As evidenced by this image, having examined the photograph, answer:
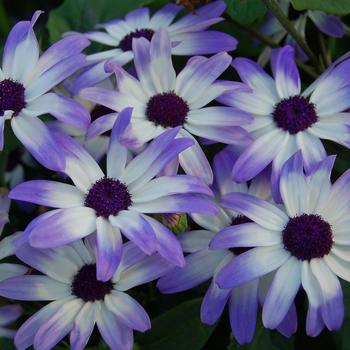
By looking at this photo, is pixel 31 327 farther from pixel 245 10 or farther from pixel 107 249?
pixel 245 10

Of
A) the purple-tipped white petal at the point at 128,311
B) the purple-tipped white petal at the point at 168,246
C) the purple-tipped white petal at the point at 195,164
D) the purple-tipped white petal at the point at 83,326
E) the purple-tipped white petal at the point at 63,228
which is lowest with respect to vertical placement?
the purple-tipped white petal at the point at 83,326

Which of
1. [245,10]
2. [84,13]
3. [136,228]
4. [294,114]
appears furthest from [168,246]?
[84,13]

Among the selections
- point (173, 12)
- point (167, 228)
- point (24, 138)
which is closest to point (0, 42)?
point (173, 12)

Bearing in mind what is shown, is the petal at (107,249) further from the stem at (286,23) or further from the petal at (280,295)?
the stem at (286,23)

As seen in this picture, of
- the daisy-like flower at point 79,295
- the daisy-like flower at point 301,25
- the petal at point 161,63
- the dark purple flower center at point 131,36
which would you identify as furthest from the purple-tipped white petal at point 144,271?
the daisy-like flower at point 301,25

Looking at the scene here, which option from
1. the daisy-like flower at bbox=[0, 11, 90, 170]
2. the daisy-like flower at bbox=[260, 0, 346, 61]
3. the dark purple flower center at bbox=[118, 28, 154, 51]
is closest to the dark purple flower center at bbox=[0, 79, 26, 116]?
the daisy-like flower at bbox=[0, 11, 90, 170]

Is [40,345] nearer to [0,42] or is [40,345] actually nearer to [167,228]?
[167,228]

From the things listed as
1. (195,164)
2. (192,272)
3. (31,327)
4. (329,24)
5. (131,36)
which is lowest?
(31,327)

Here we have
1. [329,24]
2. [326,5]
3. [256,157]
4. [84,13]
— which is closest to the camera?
[256,157]
